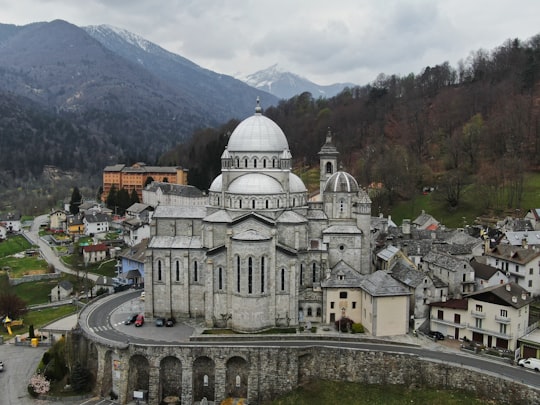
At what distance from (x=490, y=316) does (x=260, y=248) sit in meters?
23.0

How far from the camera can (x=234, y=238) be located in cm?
5222

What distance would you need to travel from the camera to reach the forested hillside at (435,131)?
3920 inches

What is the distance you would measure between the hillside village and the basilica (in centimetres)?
11

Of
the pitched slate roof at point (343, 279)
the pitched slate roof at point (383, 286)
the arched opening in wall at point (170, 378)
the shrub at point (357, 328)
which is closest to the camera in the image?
the arched opening in wall at point (170, 378)

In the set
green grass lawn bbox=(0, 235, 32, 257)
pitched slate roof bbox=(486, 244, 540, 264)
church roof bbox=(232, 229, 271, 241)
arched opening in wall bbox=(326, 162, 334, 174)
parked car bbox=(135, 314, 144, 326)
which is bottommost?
green grass lawn bbox=(0, 235, 32, 257)

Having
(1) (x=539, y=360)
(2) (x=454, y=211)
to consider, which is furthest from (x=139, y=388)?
(2) (x=454, y=211)

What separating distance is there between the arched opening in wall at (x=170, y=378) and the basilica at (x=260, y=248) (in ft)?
19.5

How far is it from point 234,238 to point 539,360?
3002cm

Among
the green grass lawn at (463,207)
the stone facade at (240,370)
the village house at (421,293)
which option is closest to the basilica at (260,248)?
the stone facade at (240,370)

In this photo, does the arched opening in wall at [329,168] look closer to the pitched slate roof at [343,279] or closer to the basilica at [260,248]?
the basilica at [260,248]

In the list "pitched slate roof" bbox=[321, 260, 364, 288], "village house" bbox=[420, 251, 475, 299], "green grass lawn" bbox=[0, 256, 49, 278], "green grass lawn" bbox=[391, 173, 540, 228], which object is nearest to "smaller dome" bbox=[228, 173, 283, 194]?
"pitched slate roof" bbox=[321, 260, 364, 288]

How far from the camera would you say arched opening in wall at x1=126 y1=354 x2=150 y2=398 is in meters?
49.9

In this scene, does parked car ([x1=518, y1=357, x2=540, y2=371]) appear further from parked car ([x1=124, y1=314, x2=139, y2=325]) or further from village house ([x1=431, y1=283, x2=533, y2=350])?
parked car ([x1=124, y1=314, x2=139, y2=325])

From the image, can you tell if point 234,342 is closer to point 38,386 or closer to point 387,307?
point 387,307
